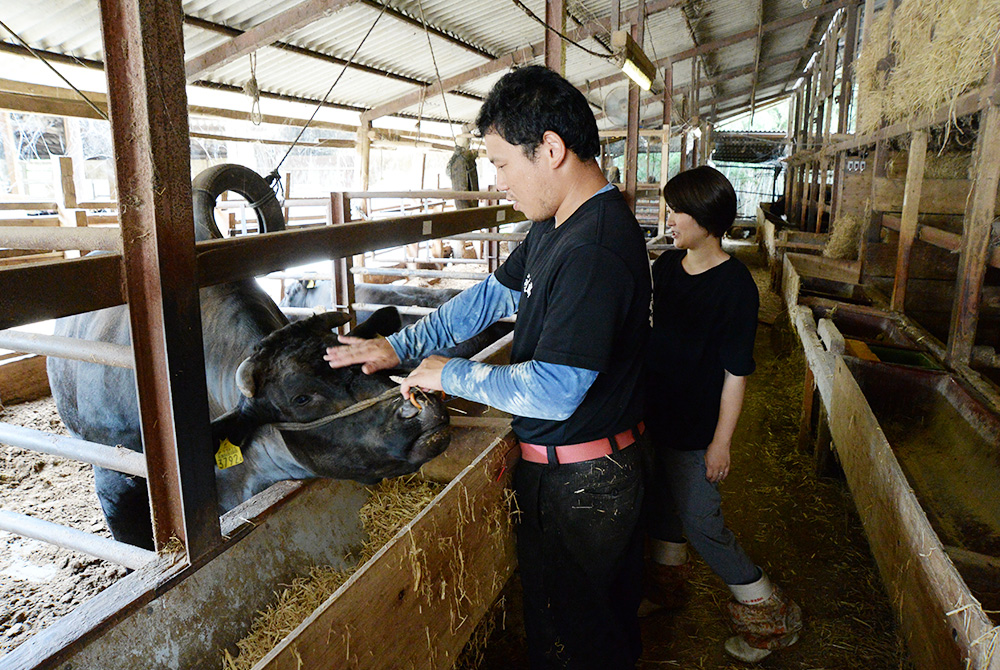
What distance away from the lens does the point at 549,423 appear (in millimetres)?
2051

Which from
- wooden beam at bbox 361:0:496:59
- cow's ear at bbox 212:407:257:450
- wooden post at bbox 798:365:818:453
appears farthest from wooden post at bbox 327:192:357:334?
wooden post at bbox 798:365:818:453

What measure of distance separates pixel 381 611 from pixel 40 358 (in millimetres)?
6877

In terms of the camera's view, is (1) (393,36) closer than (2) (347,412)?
No

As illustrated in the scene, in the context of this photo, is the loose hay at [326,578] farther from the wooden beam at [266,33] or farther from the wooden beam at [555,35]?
the wooden beam at [266,33]

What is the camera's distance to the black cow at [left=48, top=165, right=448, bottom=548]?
2258 mm

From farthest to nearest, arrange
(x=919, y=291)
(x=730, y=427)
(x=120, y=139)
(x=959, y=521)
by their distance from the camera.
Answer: (x=919, y=291) < (x=959, y=521) < (x=730, y=427) < (x=120, y=139)

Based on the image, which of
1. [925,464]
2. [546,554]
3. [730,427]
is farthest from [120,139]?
[925,464]

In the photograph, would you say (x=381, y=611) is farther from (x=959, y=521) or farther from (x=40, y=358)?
(x=40, y=358)

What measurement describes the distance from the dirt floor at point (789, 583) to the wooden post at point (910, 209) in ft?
4.92

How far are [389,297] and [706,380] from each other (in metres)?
4.62

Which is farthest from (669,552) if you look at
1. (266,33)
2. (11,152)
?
(11,152)

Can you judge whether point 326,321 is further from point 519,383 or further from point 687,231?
point 687,231

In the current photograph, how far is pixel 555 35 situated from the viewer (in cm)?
526

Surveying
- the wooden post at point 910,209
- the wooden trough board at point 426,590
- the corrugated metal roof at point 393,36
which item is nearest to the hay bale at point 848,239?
the wooden post at point 910,209
